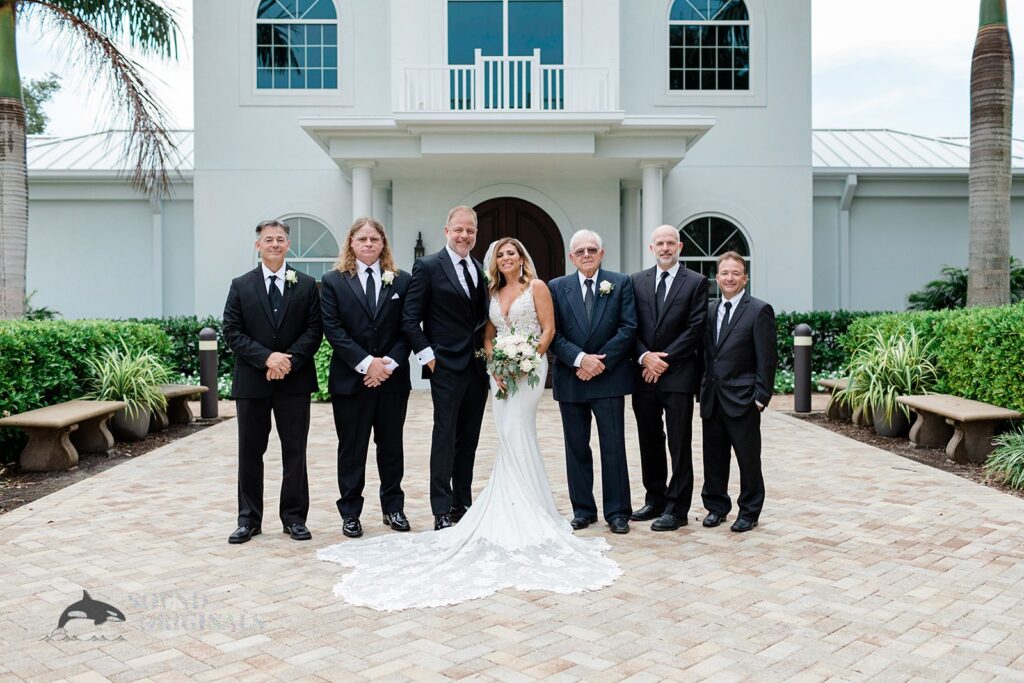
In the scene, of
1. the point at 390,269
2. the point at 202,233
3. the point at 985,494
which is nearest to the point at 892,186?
the point at 985,494

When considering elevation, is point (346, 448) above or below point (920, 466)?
above

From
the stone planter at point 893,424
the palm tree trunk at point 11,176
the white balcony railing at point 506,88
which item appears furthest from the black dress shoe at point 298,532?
the white balcony railing at point 506,88

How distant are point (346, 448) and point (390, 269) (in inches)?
49.8

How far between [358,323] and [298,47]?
12174mm

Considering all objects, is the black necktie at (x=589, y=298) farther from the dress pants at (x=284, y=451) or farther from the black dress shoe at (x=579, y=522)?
the dress pants at (x=284, y=451)

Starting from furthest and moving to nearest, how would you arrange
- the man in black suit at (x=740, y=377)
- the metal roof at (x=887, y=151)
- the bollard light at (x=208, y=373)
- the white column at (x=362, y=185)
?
the metal roof at (x=887, y=151) → the white column at (x=362, y=185) → the bollard light at (x=208, y=373) → the man in black suit at (x=740, y=377)

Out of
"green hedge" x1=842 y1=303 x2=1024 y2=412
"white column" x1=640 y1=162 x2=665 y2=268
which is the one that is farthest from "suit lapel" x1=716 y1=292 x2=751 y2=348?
"white column" x1=640 y1=162 x2=665 y2=268

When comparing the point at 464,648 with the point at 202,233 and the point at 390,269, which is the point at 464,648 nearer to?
the point at 390,269

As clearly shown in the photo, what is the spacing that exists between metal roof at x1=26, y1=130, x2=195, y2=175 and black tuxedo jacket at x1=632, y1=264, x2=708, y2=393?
13.7 meters

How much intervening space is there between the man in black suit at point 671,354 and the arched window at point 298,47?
39.4 ft

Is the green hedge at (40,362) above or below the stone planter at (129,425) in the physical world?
above

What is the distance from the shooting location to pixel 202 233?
16281 mm

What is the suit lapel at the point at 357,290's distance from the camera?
582 cm

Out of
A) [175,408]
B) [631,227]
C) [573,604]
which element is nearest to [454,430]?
[573,604]
